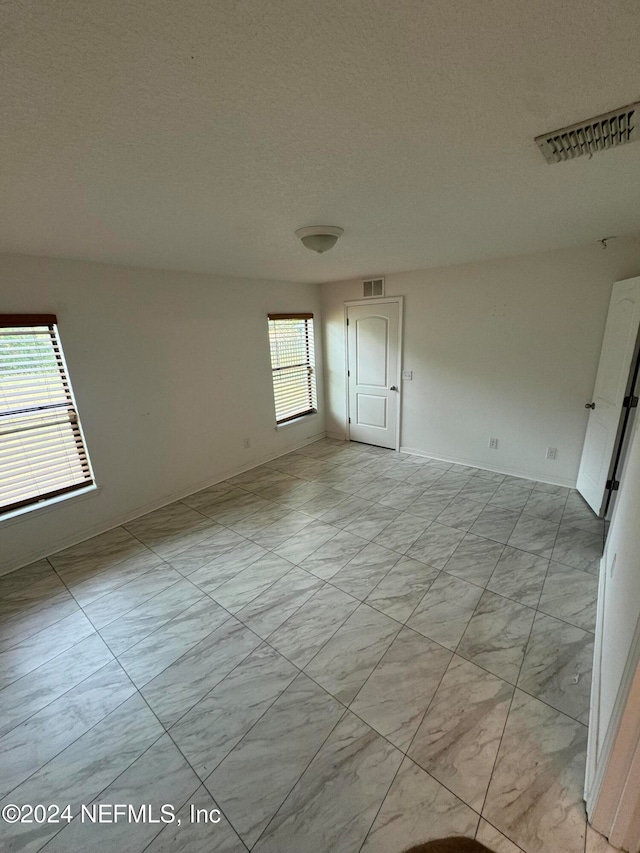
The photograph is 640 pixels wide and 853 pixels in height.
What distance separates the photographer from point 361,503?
11.4ft

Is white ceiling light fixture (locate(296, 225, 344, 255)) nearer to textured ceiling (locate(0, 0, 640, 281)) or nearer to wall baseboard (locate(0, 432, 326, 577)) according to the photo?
textured ceiling (locate(0, 0, 640, 281))

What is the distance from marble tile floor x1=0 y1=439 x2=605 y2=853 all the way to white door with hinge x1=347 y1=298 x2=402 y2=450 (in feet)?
6.46

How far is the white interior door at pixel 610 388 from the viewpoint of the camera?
2.65 m

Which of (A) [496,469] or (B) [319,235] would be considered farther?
(A) [496,469]

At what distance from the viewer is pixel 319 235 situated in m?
2.14

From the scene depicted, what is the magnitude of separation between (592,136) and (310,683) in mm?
2553

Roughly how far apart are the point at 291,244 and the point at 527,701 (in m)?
3.04

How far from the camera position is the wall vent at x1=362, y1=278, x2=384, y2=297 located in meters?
4.37

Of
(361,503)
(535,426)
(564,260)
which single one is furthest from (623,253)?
(361,503)

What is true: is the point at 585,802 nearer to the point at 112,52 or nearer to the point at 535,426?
the point at 112,52

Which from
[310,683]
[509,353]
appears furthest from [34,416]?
[509,353]

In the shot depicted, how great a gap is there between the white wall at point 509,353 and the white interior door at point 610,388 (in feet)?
0.50

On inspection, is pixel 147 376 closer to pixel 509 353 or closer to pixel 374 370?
pixel 374 370

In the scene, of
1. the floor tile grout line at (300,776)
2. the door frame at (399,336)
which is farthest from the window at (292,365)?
the floor tile grout line at (300,776)
